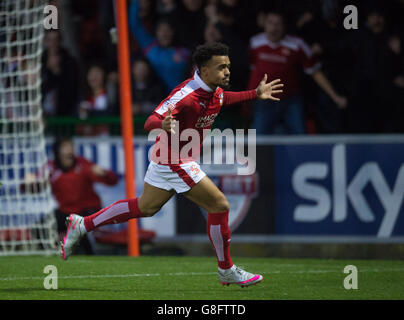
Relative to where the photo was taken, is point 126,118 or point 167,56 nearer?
point 126,118

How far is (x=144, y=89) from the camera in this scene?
1152 centimetres

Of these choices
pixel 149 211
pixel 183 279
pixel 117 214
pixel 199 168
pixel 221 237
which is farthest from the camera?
pixel 183 279

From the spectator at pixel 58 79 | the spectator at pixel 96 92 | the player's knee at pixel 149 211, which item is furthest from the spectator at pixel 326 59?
the player's knee at pixel 149 211

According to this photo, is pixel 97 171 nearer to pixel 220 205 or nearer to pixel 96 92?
pixel 96 92

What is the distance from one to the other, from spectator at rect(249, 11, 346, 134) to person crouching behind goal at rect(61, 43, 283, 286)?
3.46 metres

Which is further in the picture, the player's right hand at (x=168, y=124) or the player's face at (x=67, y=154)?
the player's face at (x=67, y=154)

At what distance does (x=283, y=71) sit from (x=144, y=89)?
1.88m

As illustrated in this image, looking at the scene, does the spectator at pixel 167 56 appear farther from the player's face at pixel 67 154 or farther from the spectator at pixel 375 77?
the spectator at pixel 375 77

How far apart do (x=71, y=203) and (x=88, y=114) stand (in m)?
1.24

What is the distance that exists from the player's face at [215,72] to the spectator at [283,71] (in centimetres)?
366

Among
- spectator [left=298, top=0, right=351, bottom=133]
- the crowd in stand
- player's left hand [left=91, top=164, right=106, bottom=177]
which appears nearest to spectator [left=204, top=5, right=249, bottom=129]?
the crowd in stand

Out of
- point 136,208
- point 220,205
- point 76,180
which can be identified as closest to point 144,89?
point 76,180

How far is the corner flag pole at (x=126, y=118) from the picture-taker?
33.8ft
